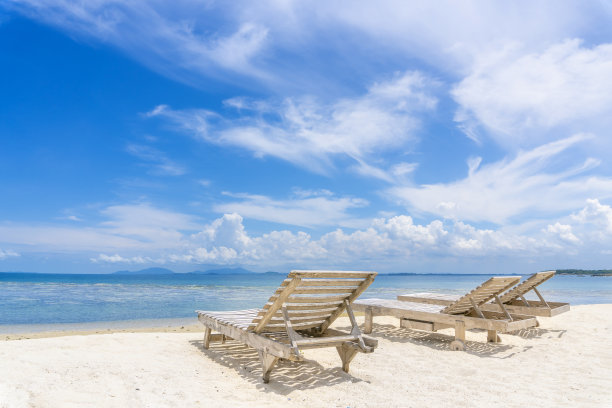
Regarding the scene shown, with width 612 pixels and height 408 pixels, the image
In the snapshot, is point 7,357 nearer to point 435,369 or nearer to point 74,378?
point 74,378

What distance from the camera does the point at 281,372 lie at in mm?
5715

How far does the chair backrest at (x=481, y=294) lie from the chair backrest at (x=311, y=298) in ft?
10.2

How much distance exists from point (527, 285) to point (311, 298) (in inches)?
288

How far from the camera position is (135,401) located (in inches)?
168

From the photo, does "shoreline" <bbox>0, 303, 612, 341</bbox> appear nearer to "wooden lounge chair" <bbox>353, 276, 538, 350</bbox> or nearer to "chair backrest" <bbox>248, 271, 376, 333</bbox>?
"wooden lounge chair" <bbox>353, 276, 538, 350</bbox>

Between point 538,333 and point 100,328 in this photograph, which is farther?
point 100,328

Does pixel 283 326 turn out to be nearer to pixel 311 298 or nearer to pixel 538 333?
pixel 311 298

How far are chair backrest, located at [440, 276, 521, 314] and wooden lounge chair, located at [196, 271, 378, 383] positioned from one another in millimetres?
3096

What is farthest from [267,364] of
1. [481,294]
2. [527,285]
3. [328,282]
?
[527,285]

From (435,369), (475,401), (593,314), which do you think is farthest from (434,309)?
(593,314)

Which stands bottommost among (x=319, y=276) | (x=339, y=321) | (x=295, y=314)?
(x=339, y=321)

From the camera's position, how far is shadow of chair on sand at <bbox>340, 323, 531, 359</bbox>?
24.3 feet

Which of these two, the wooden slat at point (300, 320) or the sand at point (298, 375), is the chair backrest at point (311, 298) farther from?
the sand at point (298, 375)

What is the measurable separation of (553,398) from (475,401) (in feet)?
3.31
